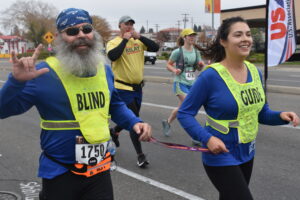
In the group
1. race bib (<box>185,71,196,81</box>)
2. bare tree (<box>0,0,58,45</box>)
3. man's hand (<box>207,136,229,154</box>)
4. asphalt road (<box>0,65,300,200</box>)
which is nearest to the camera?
man's hand (<box>207,136,229,154</box>)

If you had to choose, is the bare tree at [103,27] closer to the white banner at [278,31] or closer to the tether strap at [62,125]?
the white banner at [278,31]

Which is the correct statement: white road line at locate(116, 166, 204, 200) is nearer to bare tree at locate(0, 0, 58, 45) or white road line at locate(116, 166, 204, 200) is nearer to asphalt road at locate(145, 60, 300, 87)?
asphalt road at locate(145, 60, 300, 87)

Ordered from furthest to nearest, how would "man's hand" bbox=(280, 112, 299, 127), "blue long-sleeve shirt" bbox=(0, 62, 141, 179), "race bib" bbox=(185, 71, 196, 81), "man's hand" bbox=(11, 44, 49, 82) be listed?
"race bib" bbox=(185, 71, 196, 81) → "man's hand" bbox=(280, 112, 299, 127) → "blue long-sleeve shirt" bbox=(0, 62, 141, 179) → "man's hand" bbox=(11, 44, 49, 82)

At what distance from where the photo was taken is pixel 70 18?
7.55 feet

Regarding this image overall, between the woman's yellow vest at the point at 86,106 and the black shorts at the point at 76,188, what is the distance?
0.82ft

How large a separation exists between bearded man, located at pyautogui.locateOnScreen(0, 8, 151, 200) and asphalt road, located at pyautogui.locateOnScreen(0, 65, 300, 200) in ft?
5.51

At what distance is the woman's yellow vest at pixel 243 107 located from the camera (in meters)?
2.52

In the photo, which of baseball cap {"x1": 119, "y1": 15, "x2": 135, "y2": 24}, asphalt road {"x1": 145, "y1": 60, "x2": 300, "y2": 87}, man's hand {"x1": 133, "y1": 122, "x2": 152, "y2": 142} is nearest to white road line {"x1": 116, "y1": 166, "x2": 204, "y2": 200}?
man's hand {"x1": 133, "y1": 122, "x2": 152, "y2": 142}

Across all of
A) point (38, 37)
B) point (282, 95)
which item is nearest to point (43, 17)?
point (38, 37)

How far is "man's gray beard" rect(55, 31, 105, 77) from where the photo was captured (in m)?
2.24

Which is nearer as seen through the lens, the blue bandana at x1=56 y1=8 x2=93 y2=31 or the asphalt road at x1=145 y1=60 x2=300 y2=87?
the blue bandana at x1=56 y1=8 x2=93 y2=31

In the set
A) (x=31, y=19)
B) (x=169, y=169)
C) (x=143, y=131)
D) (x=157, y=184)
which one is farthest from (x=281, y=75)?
(x=31, y=19)

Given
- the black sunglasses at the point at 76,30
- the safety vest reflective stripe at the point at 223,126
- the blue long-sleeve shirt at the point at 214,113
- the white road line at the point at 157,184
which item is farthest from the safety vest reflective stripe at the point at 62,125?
the white road line at the point at 157,184

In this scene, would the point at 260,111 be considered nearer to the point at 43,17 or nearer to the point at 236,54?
the point at 236,54
